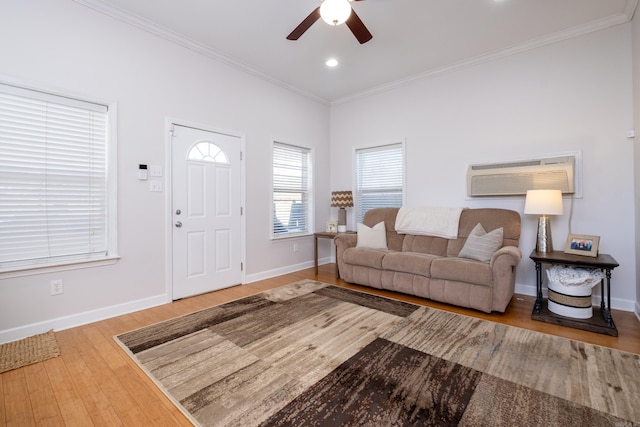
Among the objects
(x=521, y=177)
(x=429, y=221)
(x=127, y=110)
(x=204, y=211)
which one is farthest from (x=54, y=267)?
(x=521, y=177)

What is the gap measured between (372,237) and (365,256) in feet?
1.53

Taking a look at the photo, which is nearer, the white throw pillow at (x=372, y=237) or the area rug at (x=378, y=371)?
the area rug at (x=378, y=371)

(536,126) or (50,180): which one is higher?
(536,126)

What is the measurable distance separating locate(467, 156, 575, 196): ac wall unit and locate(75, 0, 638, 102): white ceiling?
140 centimetres

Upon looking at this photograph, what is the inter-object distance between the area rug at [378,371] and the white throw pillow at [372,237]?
1.32 meters

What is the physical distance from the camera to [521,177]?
3.45 metres

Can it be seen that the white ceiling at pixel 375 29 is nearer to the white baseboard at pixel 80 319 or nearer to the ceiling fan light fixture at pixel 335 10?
the ceiling fan light fixture at pixel 335 10

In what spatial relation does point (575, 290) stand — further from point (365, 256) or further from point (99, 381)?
point (99, 381)

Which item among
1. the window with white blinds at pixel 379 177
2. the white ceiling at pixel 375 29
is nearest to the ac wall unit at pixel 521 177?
the window with white blinds at pixel 379 177

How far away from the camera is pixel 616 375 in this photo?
6.10 ft

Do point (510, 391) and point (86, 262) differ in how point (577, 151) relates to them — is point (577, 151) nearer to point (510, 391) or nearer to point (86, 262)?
point (510, 391)

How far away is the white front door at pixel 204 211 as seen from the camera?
3.37 metres

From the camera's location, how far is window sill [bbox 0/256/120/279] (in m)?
2.35

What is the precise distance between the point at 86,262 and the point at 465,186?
14.5 feet
